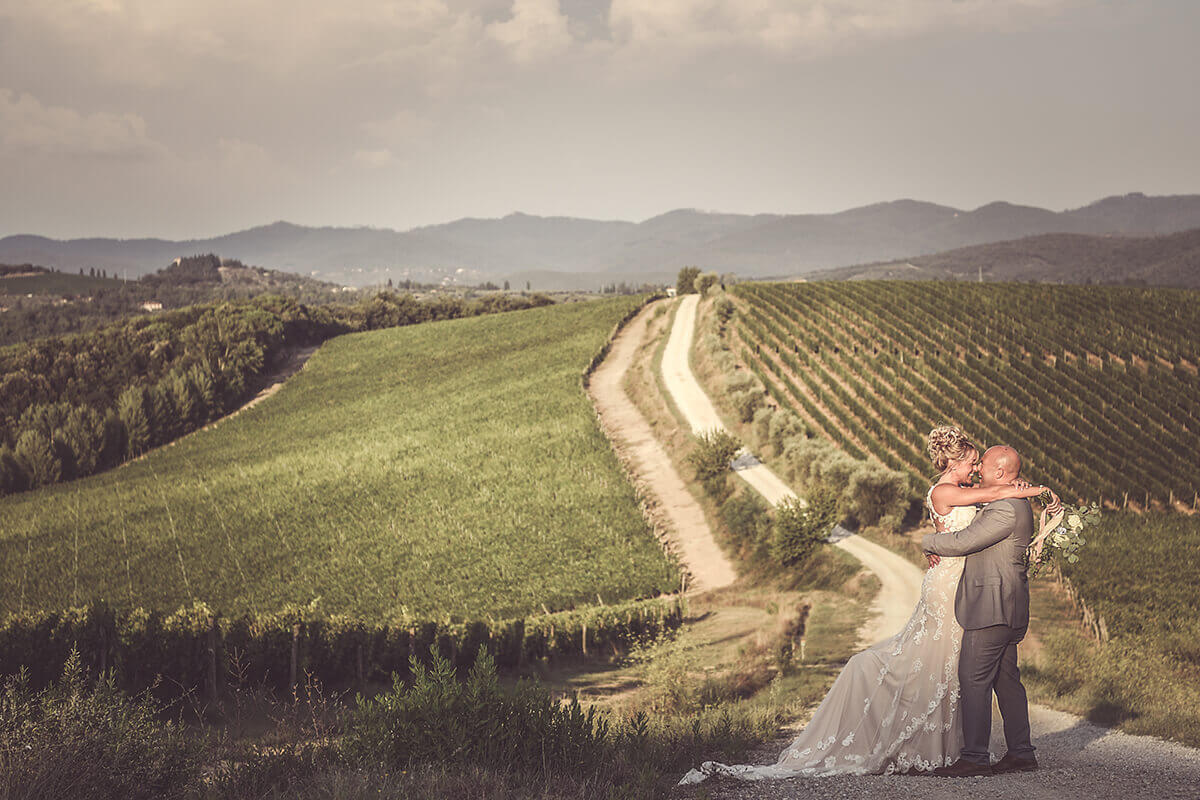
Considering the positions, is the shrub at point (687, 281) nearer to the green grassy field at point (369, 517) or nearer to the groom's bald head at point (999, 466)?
the green grassy field at point (369, 517)

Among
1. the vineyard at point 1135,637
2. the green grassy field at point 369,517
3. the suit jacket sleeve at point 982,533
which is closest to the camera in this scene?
the suit jacket sleeve at point 982,533

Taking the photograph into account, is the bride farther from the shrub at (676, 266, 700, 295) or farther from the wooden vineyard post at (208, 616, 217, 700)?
the shrub at (676, 266, 700, 295)

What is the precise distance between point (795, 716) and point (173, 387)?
61.1 m

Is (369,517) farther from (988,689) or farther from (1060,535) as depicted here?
(1060,535)

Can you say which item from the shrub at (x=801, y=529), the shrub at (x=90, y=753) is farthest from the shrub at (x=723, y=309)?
the shrub at (x=90, y=753)

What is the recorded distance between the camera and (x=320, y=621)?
2000cm

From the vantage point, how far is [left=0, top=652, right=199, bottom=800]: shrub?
21.0ft

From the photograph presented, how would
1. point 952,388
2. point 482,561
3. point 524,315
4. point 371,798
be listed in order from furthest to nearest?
1. point 524,315
2. point 952,388
3. point 482,561
4. point 371,798

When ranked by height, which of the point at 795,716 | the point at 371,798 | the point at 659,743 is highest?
the point at 371,798

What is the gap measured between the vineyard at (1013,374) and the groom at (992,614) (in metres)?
28.1

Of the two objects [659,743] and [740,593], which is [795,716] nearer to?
[659,743]

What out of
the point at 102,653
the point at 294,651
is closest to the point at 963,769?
the point at 294,651

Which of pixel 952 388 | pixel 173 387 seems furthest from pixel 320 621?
pixel 173 387

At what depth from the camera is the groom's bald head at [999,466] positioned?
263 inches
